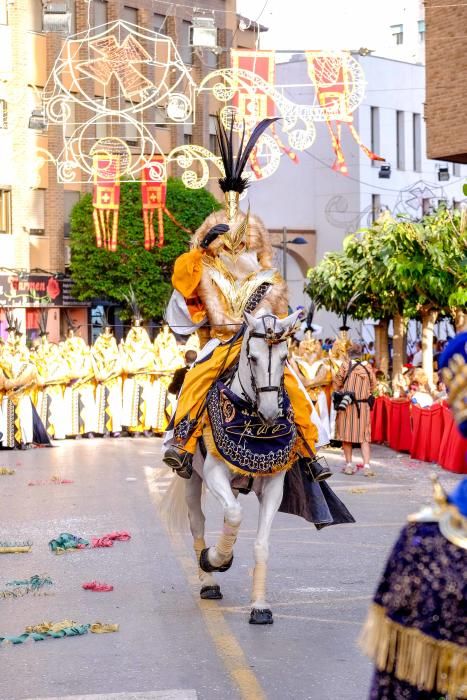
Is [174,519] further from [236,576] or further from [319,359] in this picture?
[319,359]

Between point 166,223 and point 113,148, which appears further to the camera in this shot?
point 166,223

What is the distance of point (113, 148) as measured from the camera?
32688 mm

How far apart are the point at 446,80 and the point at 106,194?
60.2ft

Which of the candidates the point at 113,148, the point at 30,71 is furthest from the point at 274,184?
the point at 113,148

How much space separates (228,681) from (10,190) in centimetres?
4188

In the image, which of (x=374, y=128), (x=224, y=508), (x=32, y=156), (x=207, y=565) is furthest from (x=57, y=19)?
(x=374, y=128)

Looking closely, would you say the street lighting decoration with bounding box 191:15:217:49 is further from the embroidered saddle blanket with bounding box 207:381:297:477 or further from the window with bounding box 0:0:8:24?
the window with bounding box 0:0:8:24

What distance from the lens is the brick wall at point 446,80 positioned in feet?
79.5

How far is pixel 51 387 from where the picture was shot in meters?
28.0

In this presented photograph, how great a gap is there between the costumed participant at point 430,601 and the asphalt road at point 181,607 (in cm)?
252

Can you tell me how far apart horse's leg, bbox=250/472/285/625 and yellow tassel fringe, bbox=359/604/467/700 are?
14.0 ft

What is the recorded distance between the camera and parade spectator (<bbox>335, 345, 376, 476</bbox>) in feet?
66.0

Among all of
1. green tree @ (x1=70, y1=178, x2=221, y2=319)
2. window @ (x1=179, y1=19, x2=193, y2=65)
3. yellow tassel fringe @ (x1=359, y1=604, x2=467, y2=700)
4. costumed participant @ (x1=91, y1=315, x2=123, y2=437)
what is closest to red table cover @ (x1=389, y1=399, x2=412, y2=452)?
costumed participant @ (x1=91, y1=315, x2=123, y2=437)

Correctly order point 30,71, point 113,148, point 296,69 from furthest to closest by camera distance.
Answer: point 296,69, point 30,71, point 113,148
